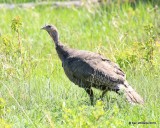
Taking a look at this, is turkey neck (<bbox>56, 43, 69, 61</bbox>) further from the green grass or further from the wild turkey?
the green grass

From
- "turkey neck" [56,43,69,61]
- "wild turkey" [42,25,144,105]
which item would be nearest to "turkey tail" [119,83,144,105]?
"wild turkey" [42,25,144,105]

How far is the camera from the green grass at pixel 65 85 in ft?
28.3

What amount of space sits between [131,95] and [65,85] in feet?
4.12

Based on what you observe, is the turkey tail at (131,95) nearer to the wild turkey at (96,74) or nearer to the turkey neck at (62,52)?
the wild turkey at (96,74)

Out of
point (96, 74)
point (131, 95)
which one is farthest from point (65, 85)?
point (131, 95)

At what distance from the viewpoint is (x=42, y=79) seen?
35.0ft

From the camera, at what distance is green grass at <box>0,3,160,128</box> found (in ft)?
28.3

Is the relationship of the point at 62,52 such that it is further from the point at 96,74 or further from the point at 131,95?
the point at 131,95

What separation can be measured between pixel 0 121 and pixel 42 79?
121 inches

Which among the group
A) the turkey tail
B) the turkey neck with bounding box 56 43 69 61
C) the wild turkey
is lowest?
the turkey tail

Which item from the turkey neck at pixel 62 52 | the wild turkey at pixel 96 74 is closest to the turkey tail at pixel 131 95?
the wild turkey at pixel 96 74

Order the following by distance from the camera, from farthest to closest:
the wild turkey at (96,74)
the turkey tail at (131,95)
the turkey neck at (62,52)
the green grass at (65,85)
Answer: the turkey neck at (62,52) → the wild turkey at (96,74) → the turkey tail at (131,95) → the green grass at (65,85)

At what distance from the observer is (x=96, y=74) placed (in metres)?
9.80

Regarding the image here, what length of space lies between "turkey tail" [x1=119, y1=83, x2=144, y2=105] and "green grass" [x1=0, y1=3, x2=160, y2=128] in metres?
0.09
